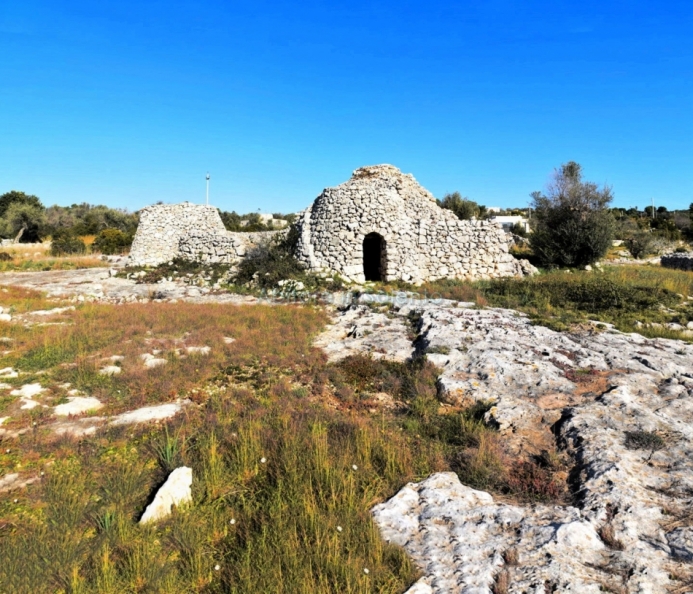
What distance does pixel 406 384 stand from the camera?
7.54 meters

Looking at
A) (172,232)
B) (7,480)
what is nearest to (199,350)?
(7,480)

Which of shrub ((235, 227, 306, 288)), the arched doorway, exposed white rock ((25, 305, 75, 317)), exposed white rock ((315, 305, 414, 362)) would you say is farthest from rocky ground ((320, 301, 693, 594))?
the arched doorway

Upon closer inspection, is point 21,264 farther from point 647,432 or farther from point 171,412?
point 647,432

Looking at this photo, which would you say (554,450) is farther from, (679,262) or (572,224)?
(679,262)

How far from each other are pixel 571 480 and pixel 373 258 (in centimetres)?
1798

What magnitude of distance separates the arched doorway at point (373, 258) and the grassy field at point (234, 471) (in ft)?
40.4

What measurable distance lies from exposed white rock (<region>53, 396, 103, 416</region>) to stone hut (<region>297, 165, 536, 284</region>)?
12528mm

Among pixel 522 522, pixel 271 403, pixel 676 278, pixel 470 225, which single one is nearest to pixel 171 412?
pixel 271 403

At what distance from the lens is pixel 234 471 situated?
189 inches

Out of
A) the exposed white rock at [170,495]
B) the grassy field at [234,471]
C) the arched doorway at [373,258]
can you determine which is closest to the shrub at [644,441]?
the grassy field at [234,471]

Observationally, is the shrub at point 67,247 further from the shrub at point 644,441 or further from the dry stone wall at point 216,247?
the shrub at point 644,441

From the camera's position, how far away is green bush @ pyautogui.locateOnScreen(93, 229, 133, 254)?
36.8 metres

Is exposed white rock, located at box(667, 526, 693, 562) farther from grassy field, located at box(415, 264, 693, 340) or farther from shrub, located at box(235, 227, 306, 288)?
shrub, located at box(235, 227, 306, 288)

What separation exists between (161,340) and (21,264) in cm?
2489
